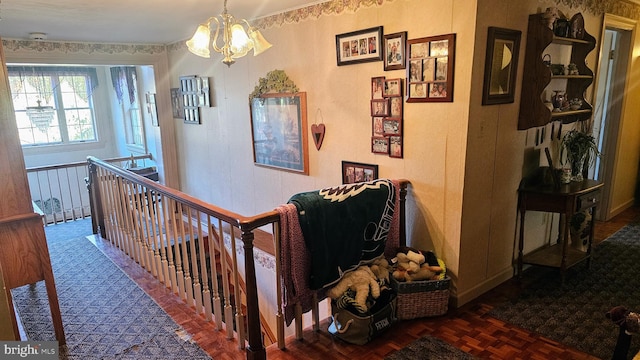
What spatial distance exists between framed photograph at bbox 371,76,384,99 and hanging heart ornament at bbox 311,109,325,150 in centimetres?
64

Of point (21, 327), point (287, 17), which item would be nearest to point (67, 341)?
point (21, 327)

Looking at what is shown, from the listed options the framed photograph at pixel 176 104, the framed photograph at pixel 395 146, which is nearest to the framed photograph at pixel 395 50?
the framed photograph at pixel 395 146

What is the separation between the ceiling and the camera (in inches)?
122

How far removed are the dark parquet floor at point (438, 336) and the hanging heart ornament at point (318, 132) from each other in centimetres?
161

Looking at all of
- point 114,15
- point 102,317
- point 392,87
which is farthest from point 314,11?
point 102,317

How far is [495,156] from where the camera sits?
8.99 ft

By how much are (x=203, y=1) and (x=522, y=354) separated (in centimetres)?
331

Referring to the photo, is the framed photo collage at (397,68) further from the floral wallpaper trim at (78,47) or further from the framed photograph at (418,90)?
the floral wallpaper trim at (78,47)

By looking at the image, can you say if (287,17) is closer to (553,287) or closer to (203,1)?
(203,1)

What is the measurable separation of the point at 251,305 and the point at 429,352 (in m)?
1.05

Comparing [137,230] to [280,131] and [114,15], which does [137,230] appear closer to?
[280,131]

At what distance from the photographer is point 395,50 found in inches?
109

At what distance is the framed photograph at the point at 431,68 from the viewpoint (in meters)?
2.47

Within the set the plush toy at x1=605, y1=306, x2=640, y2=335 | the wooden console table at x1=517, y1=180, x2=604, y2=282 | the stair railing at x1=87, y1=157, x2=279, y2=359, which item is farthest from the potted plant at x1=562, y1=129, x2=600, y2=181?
the stair railing at x1=87, y1=157, x2=279, y2=359
